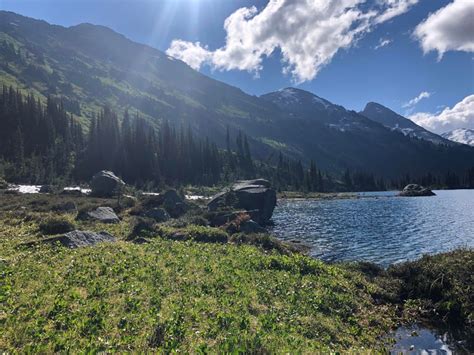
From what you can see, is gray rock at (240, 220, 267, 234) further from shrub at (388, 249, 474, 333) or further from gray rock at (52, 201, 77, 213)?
gray rock at (52, 201, 77, 213)

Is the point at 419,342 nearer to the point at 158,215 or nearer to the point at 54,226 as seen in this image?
the point at 54,226

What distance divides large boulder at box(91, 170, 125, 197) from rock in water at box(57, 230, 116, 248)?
40928 mm

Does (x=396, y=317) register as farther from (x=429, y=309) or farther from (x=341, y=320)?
(x=341, y=320)

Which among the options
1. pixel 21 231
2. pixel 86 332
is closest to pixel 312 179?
pixel 21 231

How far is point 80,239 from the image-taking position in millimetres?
22562

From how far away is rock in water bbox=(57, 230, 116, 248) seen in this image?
21641mm

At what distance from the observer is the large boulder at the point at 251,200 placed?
57.5 m

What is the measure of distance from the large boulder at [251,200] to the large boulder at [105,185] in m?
21.1

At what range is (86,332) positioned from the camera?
9.81 m

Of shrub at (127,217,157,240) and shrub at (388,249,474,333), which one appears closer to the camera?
shrub at (388,249,474,333)

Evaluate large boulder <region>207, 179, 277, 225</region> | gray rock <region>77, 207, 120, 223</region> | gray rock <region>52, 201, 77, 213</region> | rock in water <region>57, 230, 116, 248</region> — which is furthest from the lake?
gray rock <region>52, 201, 77, 213</region>

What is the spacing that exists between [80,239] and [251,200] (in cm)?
4091

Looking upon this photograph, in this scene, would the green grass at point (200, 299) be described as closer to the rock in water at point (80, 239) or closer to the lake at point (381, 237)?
the rock in water at point (80, 239)

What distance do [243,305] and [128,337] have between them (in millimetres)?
5156
